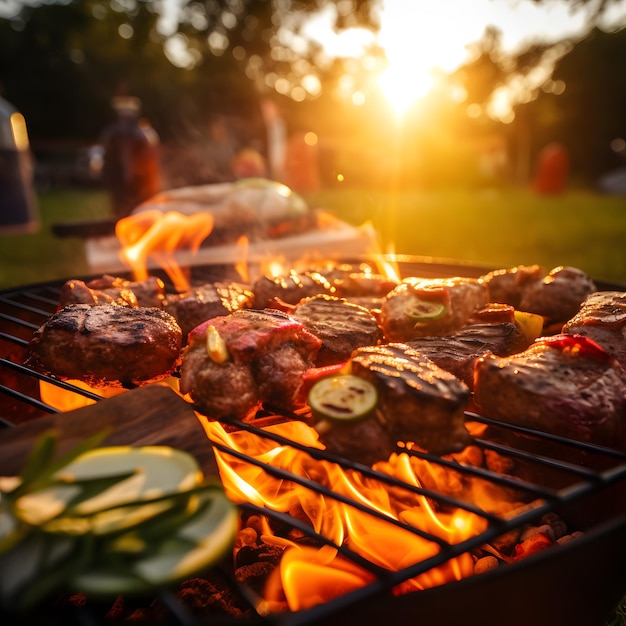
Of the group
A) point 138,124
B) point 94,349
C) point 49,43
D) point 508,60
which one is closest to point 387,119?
point 508,60

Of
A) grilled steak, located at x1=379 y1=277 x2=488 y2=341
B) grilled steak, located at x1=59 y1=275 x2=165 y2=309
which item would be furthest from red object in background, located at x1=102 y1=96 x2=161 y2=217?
grilled steak, located at x1=379 y1=277 x2=488 y2=341

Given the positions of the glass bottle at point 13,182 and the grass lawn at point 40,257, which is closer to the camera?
the grass lawn at point 40,257

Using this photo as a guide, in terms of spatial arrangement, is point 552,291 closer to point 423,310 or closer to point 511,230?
point 423,310

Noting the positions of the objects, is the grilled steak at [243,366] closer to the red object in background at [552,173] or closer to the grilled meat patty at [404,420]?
the grilled meat patty at [404,420]

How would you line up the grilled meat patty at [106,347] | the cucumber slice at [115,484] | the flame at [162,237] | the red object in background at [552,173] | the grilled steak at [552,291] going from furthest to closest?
1. the red object in background at [552,173]
2. the flame at [162,237]
3. the grilled steak at [552,291]
4. the grilled meat patty at [106,347]
5. the cucumber slice at [115,484]

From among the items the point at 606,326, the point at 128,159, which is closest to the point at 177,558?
the point at 606,326

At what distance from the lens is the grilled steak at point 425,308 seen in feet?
8.66

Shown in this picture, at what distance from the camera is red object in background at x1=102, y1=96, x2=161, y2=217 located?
7.38 meters

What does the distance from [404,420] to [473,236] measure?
497 inches

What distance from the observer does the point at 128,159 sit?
7535mm

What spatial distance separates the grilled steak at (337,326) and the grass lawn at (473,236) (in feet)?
18.1

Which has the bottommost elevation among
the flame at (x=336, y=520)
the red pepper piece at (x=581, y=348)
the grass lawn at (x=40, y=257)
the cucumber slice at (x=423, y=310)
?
the grass lawn at (x=40, y=257)

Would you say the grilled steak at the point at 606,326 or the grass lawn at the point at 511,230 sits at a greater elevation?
the grilled steak at the point at 606,326

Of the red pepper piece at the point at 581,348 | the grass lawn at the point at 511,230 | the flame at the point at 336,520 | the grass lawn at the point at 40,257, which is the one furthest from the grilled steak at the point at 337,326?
the grass lawn at the point at 40,257
